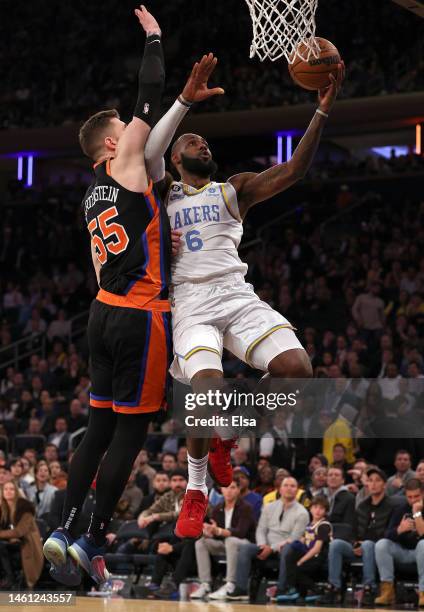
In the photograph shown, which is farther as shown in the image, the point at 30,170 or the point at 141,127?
the point at 30,170

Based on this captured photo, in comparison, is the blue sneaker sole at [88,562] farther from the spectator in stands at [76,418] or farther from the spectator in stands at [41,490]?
the spectator in stands at [76,418]

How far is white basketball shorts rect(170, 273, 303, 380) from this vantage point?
246 inches

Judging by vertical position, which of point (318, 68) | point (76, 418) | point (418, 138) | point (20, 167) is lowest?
point (76, 418)

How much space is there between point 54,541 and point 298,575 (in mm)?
6371

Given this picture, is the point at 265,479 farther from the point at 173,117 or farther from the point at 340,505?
the point at 173,117

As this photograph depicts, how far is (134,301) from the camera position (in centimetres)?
599

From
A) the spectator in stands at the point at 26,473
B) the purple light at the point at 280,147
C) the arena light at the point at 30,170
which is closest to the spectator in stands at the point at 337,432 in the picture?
the spectator in stands at the point at 26,473

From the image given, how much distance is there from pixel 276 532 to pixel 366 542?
1082 millimetres

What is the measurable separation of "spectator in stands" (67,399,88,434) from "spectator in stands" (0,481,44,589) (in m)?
2.97

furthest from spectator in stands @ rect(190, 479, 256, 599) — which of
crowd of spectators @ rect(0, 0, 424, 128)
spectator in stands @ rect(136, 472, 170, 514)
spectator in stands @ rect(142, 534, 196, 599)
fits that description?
crowd of spectators @ rect(0, 0, 424, 128)

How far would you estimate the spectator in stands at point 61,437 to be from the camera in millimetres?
15558

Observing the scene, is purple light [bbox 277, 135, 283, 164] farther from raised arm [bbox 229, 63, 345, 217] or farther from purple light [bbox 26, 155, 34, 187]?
raised arm [bbox 229, 63, 345, 217]

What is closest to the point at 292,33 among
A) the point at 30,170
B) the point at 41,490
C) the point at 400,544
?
the point at 400,544

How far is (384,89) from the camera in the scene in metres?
20.8
